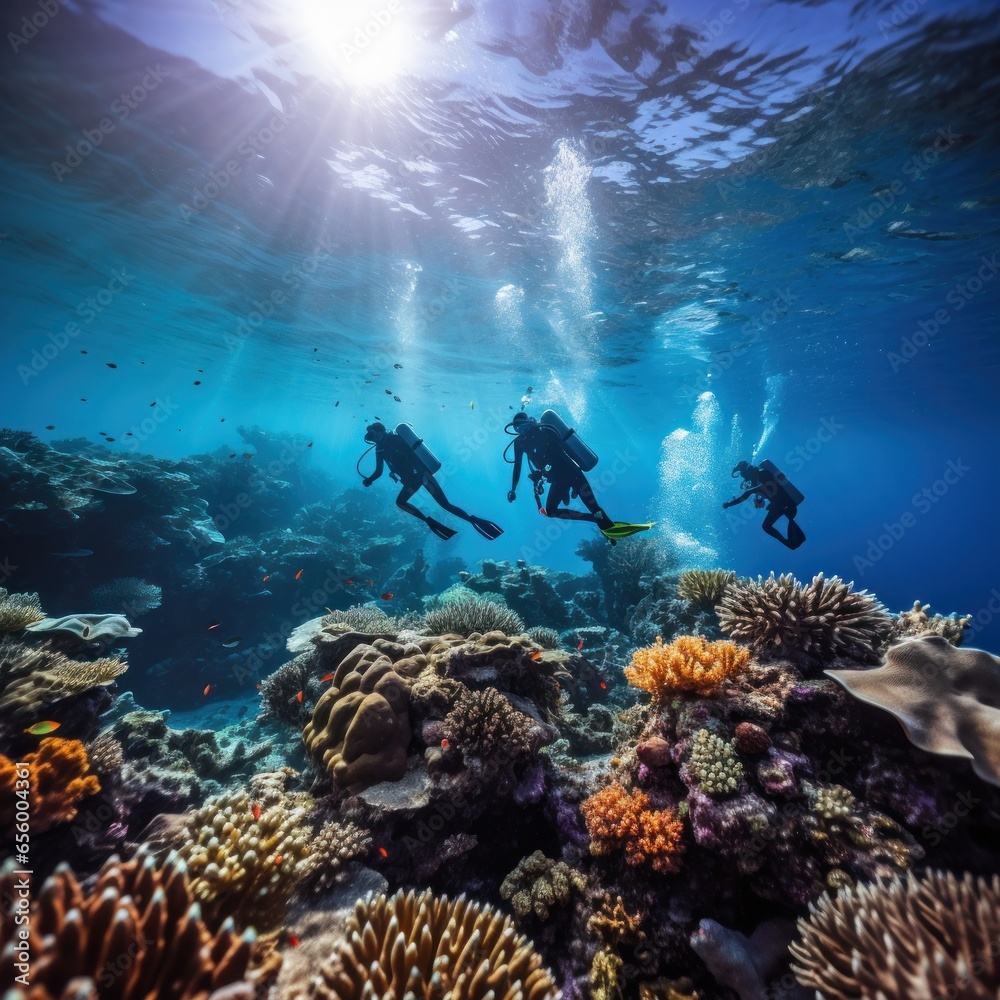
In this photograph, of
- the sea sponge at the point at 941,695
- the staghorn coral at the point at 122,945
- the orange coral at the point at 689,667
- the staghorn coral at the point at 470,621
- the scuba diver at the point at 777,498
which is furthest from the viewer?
the scuba diver at the point at 777,498

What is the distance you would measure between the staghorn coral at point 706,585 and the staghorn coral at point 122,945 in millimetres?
8342

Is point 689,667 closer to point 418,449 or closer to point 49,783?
point 49,783

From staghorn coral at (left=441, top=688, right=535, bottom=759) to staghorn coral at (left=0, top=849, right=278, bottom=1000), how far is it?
7.69 feet

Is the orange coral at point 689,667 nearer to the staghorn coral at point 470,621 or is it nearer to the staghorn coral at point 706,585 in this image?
the staghorn coral at point 470,621

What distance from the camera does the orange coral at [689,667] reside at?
14.0 ft

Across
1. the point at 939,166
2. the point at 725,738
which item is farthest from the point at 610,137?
the point at 725,738

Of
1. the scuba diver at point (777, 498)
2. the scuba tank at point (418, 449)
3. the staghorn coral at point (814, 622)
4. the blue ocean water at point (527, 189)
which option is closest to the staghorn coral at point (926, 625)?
the staghorn coral at point (814, 622)

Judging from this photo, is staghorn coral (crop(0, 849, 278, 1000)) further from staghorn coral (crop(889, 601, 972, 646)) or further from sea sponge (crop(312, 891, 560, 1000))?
staghorn coral (crop(889, 601, 972, 646))

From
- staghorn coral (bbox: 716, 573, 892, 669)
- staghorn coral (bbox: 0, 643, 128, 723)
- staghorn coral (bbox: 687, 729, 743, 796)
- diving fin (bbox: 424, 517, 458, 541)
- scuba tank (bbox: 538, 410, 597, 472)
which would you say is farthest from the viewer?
diving fin (bbox: 424, 517, 458, 541)

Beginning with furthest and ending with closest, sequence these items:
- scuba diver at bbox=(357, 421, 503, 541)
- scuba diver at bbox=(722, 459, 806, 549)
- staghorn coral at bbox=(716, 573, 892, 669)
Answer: scuba diver at bbox=(722, 459, 806, 549) → scuba diver at bbox=(357, 421, 503, 541) → staghorn coral at bbox=(716, 573, 892, 669)

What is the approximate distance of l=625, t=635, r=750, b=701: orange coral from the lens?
14.0ft

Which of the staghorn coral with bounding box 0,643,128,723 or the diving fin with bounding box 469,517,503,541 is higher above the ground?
the diving fin with bounding box 469,517,503,541

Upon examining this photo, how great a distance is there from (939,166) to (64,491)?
23942mm

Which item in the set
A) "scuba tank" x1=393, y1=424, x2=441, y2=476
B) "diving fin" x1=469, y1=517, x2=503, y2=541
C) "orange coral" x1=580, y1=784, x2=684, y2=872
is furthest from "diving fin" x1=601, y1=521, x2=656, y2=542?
"scuba tank" x1=393, y1=424, x2=441, y2=476
